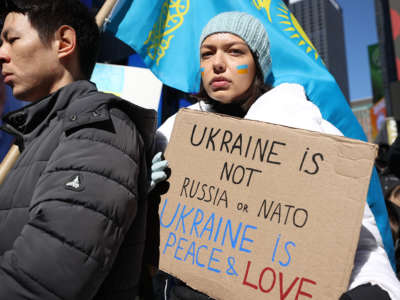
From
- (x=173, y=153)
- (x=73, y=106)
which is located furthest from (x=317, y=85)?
(x=73, y=106)

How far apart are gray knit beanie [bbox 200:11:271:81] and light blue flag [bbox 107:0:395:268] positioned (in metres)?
0.66

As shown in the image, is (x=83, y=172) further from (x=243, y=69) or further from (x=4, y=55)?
(x=243, y=69)

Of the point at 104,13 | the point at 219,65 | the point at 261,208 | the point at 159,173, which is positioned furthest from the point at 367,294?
the point at 104,13

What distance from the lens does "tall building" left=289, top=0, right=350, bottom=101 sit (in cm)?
9044

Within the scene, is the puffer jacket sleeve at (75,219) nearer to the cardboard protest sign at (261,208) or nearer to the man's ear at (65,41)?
the cardboard protest sign at (261,208)

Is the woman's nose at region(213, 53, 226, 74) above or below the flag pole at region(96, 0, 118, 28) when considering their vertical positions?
below

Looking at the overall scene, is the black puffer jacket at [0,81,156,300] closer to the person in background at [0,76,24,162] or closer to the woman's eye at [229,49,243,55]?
the woman's eye at [229,49,243,55]

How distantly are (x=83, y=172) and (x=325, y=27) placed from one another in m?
102

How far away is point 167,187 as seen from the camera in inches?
51.2

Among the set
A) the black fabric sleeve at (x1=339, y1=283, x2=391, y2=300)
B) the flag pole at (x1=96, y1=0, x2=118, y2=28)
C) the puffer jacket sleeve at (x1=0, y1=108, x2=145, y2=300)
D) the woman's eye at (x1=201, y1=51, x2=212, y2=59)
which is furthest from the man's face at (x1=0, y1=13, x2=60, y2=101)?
the black fabric sleeve at (x1=339, y1=283, x2=391, y2=300)

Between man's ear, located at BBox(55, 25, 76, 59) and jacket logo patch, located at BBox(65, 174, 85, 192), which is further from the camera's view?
man's ear, located at BBox(55, 25, 76, 59)

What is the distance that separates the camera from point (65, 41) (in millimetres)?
1312

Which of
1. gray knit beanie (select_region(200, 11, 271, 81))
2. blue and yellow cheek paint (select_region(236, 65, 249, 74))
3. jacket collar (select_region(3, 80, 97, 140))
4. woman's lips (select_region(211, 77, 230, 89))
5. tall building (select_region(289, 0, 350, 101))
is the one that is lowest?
jacket collar (select_region(3, 80, 97, 140))

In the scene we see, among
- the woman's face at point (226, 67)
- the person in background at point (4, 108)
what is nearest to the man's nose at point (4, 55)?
→ the woman's face at point (226, 67)
